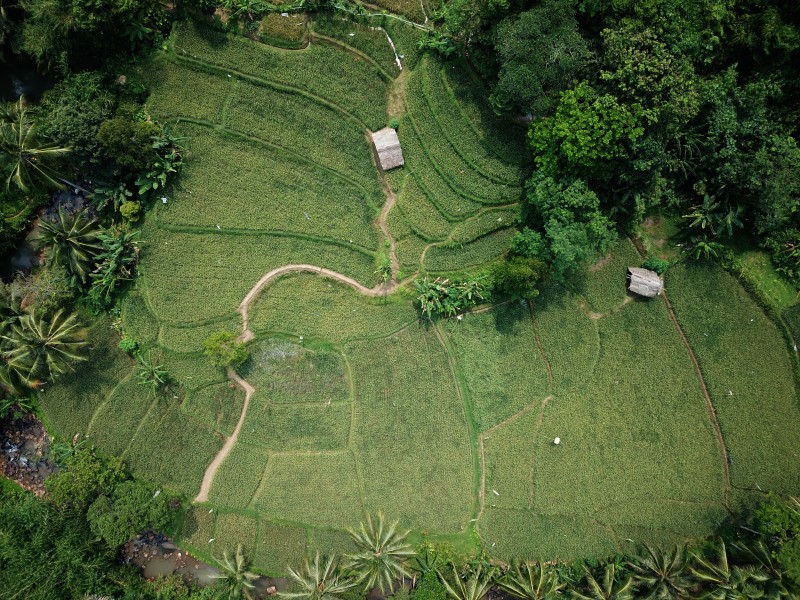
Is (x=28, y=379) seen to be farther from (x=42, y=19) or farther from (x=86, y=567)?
(x=42, y=19)

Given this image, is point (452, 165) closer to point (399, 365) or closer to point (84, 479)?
point (399, 365)

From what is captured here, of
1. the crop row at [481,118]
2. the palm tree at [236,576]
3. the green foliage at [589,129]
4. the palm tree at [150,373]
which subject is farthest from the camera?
the palm tree at [150,373]

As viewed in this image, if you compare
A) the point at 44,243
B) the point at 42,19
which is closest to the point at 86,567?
the point at 44,243

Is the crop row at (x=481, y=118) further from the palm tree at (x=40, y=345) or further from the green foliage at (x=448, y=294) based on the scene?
the palm tree at (x=40, y=345)

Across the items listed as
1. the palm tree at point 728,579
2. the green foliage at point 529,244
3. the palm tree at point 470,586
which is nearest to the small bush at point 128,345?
the palm tree at point 470,586

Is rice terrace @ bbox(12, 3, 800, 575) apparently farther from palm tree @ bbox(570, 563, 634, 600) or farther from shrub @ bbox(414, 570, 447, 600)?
shrub @ bbox(414, 570, 447, 600)
